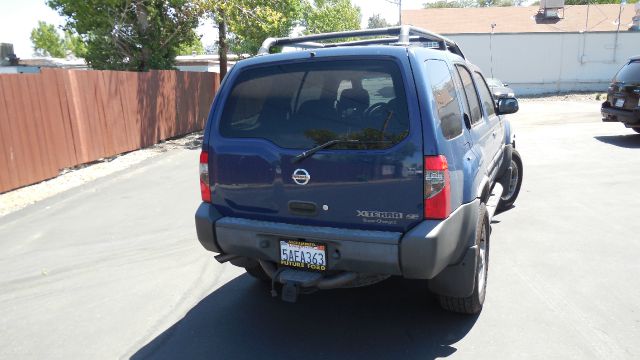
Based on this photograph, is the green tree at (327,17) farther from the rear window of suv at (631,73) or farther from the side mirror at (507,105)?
the side mirror at (507,105)

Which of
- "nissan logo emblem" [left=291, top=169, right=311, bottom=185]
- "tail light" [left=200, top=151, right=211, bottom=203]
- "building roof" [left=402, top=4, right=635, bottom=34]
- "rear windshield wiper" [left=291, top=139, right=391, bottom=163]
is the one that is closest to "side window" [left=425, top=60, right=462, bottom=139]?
"rear windshield wiper" [left=291, top=139, right=391, bottom=163]

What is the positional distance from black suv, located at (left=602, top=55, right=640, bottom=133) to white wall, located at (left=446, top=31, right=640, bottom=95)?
21.1 meters

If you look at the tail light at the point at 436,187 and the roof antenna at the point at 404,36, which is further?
the roof antenna at the point at 404,36

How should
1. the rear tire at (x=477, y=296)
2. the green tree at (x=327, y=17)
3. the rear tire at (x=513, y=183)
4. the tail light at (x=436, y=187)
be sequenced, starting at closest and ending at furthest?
1. the tail light at (x=436, y=187)
2. the rear tire at (x=477, y=296)
3. the rear tire at (x=513, y=183)
4. the green tree at (x=327, y=17)

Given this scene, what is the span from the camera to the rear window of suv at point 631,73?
11.1 m

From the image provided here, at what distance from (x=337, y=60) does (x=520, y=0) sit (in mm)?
87634

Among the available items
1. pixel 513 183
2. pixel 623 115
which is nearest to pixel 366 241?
pixel 513 183

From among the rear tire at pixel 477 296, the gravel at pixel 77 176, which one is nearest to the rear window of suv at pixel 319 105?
the rear tire at pixel 477 296

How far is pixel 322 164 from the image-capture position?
3.25 m

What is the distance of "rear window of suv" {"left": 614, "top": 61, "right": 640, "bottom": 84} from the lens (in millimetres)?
11109

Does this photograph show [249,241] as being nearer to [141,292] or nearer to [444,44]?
[141,292]

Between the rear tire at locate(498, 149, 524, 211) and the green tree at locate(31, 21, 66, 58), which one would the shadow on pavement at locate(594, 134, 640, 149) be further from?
the green tree at locate(31, 21, 66, 58)

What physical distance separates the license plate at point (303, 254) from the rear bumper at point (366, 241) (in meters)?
0.04

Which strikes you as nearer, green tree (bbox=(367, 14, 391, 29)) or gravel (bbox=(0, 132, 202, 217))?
gravel (bbox=(0, 132, 202, 217))
